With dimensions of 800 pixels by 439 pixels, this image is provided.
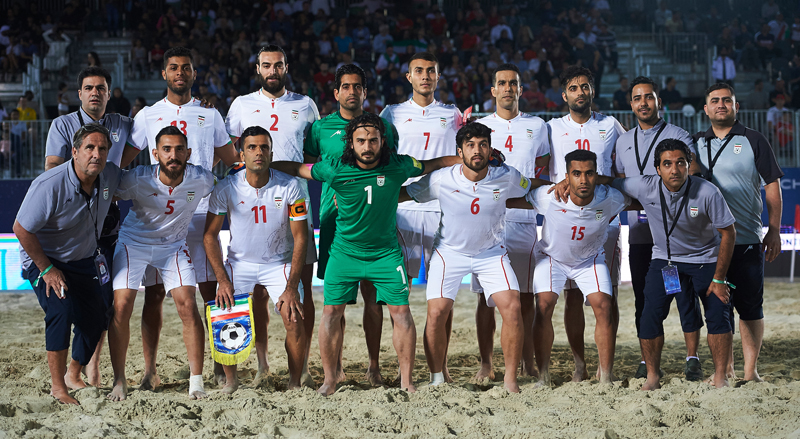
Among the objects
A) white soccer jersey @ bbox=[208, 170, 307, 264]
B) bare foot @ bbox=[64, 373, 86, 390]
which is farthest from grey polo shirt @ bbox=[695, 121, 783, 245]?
bare foot @ bbox=[64, 373, 86, 390]

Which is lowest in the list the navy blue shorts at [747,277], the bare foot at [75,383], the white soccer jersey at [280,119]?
the bare foot at [75,383]

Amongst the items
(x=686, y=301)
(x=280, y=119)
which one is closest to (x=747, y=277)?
(x=686, y=301)

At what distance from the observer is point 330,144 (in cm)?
598

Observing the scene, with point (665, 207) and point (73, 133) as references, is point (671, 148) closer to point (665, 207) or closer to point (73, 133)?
point (665, 207)

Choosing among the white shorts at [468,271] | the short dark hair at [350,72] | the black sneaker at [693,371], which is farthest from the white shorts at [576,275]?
the short dark hair at [350,72]

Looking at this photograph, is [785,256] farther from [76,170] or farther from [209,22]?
[209,22]

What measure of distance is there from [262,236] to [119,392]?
154 cm

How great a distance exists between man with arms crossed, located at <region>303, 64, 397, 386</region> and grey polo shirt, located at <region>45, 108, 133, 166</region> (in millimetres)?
1590

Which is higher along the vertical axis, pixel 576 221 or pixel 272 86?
pixel 272 86

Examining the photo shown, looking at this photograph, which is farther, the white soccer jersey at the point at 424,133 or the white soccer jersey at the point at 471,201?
the white soccer jersey at the point at 424,133

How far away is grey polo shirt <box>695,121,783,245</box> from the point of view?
580 cm

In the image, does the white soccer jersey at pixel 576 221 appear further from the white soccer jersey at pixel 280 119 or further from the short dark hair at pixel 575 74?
the white soccer jersey at pixel 280 119

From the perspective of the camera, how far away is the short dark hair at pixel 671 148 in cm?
548

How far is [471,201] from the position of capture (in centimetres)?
562
